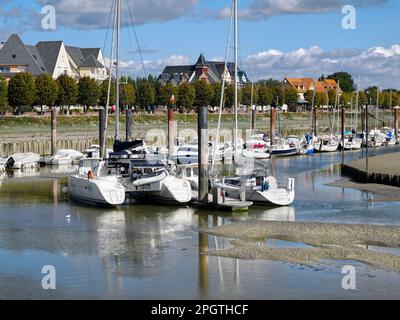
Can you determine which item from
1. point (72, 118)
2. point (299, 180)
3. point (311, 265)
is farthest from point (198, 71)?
point (311, 265)

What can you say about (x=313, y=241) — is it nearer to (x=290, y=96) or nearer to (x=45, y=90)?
(x=45, y=90)

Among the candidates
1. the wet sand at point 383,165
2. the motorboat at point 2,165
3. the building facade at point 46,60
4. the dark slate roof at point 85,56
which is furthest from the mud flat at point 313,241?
the dark slate roof at point 85,56

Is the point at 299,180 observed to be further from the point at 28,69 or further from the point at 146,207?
the point at 28,69

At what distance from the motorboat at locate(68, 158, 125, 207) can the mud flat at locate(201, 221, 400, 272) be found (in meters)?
7.65

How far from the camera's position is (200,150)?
39.8 m

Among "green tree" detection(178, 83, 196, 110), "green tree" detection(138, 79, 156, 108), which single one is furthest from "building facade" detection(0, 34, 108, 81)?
"green tree" detection(178, 83, 196, 110)

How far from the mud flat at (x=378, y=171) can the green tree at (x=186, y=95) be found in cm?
6945

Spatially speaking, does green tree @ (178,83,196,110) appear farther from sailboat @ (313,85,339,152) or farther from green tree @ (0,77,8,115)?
sailboat @ (313,85,339,152)

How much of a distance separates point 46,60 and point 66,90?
21571mm

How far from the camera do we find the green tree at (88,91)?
115 m

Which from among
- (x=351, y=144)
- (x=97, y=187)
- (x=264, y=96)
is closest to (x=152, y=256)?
(x=97, y=187)

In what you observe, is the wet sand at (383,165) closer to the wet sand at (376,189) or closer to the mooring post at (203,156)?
the wet sand at (376,189)
